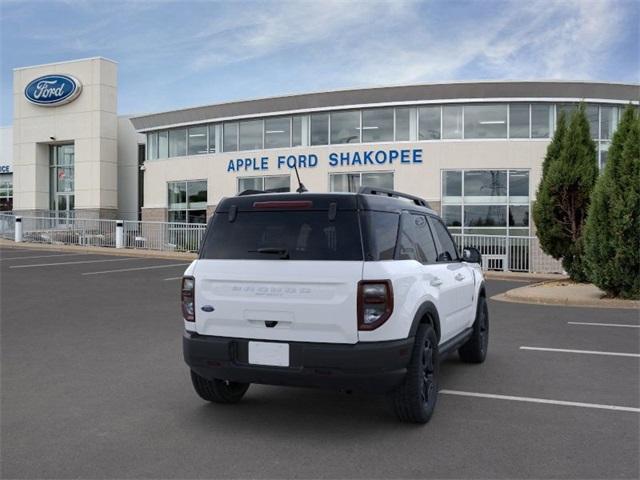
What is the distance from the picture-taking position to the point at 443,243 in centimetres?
634

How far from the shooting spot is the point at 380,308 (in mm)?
4398

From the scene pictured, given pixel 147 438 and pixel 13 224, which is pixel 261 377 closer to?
pixel 147 438

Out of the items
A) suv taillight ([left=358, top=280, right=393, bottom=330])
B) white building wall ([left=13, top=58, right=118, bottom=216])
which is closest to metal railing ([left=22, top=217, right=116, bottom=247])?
white building wall ([left=13, top=58, right=118, bottom=216])

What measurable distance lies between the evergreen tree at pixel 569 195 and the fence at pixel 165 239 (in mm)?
2394

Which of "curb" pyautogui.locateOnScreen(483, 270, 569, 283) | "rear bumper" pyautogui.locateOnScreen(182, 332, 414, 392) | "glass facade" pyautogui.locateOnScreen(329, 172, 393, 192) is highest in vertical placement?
"glass facade" pyautogui.locateOnScreen(329, 172, 393, 192)

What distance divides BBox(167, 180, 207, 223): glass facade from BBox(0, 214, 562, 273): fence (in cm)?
306

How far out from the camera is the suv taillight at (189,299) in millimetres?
4836

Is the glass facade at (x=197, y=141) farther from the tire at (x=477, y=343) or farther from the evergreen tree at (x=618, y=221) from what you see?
the tire at (x=477, y=343)

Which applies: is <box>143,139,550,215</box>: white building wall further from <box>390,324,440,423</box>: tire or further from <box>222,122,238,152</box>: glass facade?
<box>390,324,440,423</box>: tire

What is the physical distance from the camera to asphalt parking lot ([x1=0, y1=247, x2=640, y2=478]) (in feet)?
13.2

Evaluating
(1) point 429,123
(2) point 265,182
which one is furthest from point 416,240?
(2) point 265,182

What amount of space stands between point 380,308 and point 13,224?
3090 cm

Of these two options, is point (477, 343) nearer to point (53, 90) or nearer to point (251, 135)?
point (251, 135)

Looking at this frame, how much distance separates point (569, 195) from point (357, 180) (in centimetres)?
1127
